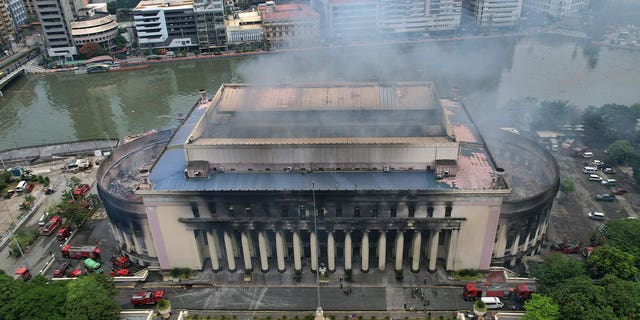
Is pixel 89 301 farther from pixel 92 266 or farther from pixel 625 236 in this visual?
pixel 625 236

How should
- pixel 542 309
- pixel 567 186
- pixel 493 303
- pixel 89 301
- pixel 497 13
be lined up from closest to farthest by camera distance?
pixel 542 309 → pixel 89 301 → pixel 493 303 → pixel 567 186 → pixel 497 13

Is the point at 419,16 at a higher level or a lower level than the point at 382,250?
higher

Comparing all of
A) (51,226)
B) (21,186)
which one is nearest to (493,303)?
(51,226)

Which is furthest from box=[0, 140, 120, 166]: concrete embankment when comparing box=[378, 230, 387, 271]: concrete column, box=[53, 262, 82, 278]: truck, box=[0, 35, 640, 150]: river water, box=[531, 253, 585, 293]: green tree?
box=[531, 253, 585, 293]: green tree

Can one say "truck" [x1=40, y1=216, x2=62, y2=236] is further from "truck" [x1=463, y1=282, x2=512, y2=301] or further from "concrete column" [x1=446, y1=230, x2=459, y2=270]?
"truck" [x1=463, y1=282, x2=512, y2=301]

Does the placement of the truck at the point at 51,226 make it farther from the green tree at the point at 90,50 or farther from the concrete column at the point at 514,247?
the green tree at the point at 90,50

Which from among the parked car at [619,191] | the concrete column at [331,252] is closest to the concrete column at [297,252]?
the concrete column at [331,252]
